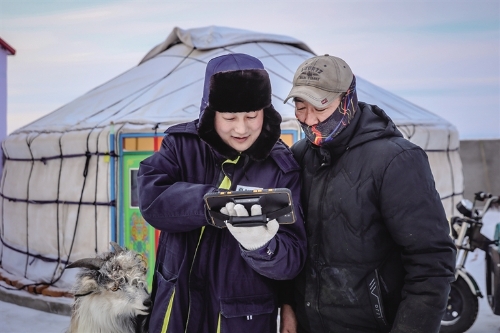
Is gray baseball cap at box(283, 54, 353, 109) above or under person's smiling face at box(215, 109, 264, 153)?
above

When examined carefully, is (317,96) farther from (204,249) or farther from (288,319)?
(288,319)

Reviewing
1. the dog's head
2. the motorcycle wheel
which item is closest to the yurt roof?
the motorcycle wheel

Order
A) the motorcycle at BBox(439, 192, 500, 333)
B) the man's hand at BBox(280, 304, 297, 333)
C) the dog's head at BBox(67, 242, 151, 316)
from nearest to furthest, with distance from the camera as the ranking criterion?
the man's hand at BBox(280, 304, 297, 333) → the dog's head at BBox(67, 242, 151, 316) → the motorcycle at BBox(439, 192, 500, 333)

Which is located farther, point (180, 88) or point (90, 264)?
point (180, 88)

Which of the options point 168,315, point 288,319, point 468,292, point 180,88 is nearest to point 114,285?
point 168,315

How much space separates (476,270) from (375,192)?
15.1 ft

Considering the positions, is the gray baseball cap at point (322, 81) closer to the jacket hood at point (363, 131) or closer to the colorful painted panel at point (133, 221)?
the jacket hood at point (363, 131)

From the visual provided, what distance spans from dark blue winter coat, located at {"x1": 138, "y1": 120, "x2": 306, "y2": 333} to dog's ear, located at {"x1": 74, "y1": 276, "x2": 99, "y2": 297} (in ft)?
1.57

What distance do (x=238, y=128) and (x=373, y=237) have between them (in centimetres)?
43

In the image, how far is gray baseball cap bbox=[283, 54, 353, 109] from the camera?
1.33 meters

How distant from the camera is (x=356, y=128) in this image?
137cm

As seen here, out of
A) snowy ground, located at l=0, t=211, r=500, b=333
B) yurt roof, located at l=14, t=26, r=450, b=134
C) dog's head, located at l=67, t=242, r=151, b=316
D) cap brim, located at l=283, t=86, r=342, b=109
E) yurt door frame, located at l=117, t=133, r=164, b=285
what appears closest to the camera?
cap brim, located at l=283, t=86, r=342, b=109

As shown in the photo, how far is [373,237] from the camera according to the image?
1.28 m

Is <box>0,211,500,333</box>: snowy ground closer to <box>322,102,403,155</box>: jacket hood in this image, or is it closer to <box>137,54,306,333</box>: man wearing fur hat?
<box>137,54,306,333</box>: man wearing fur hat
